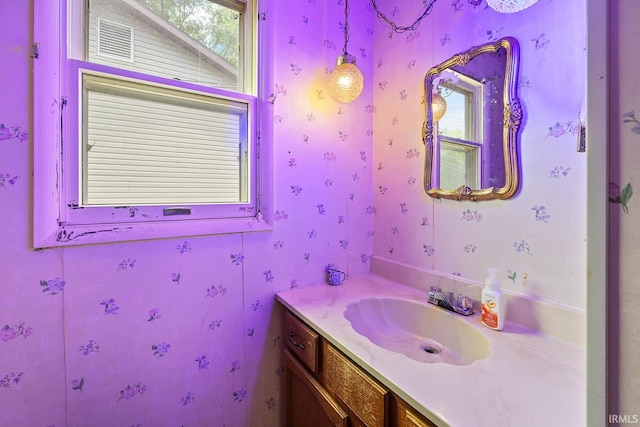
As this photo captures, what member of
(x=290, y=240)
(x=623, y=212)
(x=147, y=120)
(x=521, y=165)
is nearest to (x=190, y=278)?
(x=290, y=240)

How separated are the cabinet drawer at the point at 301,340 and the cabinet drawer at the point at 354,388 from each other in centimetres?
5

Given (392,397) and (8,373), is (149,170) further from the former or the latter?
(392,397)

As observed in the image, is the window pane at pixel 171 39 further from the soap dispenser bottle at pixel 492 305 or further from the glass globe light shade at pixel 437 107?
the soap dispenser bottle at pixel 492 305

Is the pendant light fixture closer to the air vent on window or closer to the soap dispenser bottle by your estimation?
the air vent on window

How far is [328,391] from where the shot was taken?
907 millimetres

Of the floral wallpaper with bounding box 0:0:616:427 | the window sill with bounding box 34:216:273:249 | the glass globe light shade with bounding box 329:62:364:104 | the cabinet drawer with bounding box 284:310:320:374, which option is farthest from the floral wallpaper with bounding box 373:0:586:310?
the window sill with bounding box 34:216:273:249

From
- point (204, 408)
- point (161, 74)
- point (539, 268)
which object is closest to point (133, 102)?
point (161, 74)

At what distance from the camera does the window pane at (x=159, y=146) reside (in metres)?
0.96

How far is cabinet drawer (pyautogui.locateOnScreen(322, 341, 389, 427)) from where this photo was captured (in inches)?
27.1

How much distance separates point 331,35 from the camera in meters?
1.38

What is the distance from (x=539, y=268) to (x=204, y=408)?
1347 millimetres

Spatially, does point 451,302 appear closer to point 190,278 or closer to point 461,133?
point 461,133

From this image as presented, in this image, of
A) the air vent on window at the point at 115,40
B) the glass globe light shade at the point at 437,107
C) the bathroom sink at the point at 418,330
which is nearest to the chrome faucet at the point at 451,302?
the bathroom sink at the point at 418,330

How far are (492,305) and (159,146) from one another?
1.35m
